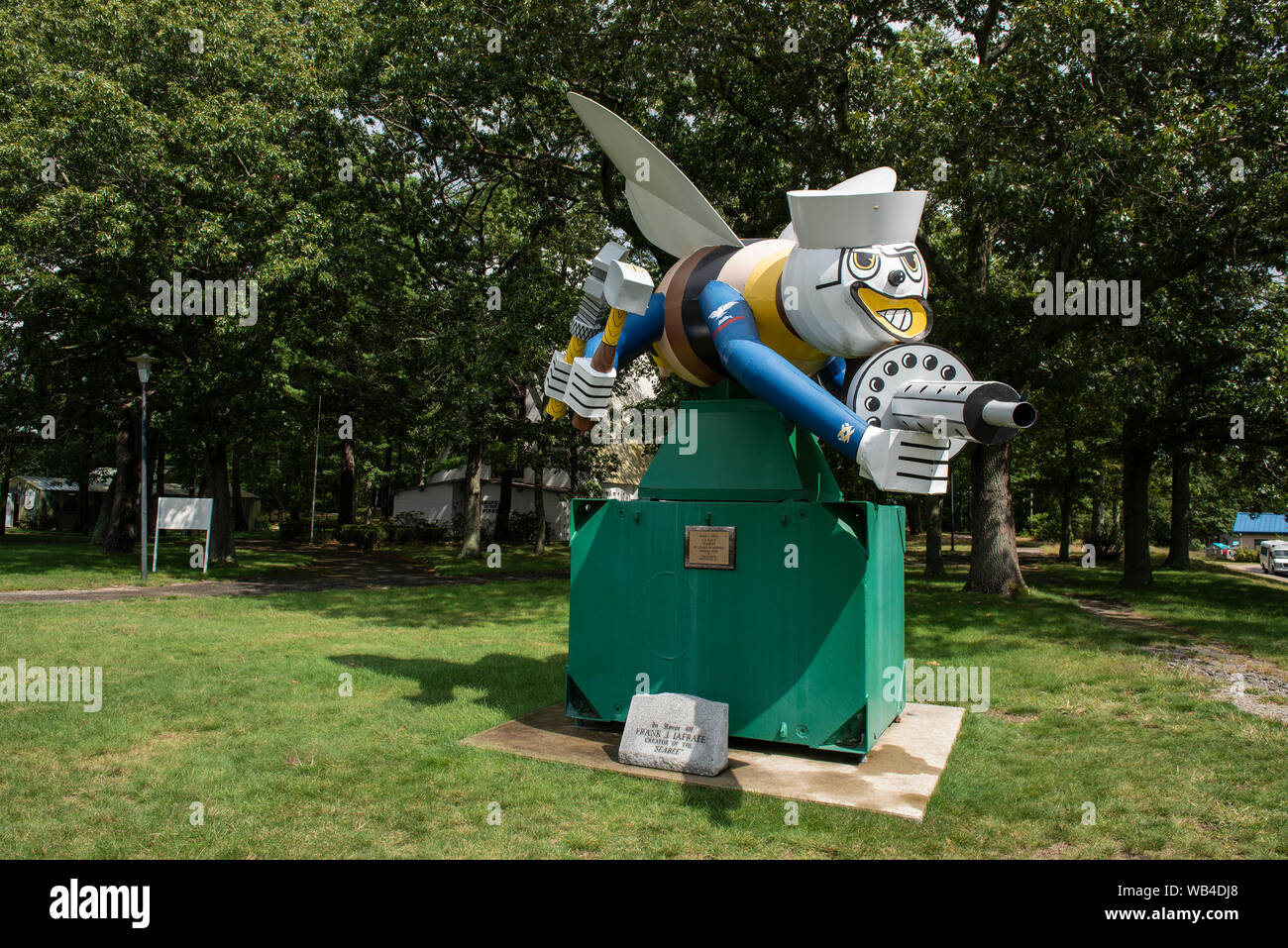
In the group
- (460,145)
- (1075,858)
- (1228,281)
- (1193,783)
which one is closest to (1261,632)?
(1228,281)

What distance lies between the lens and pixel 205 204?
17.4m

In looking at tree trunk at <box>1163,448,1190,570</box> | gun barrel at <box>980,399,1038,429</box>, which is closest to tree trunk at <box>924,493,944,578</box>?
tree trunk at <box>1163,448,1190,570</box>

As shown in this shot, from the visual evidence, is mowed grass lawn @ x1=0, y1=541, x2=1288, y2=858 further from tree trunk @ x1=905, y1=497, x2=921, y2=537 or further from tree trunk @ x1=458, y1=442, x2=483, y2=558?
tree trunk @ x1=905, y1=497, x2=921, y2=537

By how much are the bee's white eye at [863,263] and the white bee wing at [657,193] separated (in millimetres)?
1332

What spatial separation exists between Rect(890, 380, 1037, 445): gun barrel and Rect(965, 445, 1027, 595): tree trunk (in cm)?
1205

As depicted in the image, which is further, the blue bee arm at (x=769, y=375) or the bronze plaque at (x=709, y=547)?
the bronze plaque at (x=709, y=547)

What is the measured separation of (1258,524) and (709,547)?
217 ft

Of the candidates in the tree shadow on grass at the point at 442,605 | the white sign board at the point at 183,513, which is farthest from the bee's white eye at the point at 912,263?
the white sign board at the point at 183,513

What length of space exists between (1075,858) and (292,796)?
4336 mm

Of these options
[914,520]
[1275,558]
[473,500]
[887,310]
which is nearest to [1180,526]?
[1275,558]

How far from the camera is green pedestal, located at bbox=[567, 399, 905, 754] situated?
5.68 meters

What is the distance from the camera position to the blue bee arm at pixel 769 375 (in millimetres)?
4605

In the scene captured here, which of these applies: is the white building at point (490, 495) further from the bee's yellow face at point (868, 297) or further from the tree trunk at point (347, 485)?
the bee's yellow face at point (868, 297)

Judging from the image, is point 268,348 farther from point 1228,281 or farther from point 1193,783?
point 1228,281
